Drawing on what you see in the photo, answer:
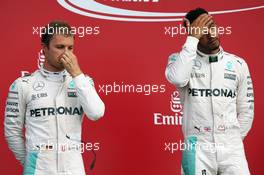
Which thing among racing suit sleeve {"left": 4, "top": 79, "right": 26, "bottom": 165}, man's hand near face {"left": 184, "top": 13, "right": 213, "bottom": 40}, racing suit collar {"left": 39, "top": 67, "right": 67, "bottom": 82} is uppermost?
man's hand near face {"left": 184, "top": 13, "right": 213, "bottom": 40}

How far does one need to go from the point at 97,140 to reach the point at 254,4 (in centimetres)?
152

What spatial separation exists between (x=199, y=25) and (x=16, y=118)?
3.74 ft

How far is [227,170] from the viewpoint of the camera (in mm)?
3283

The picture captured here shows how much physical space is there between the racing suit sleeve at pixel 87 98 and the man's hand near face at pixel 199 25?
683 mm

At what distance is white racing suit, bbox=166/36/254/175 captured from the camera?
10.8 ft

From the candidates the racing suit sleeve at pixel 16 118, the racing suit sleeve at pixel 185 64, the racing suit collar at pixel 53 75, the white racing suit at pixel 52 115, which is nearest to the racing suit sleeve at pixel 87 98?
the white racing suit at pixel 52 115

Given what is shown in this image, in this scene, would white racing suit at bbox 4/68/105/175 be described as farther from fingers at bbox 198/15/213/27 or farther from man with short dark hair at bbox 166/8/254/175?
fingers at bbox 198/15/213/27

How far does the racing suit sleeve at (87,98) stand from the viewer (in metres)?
3.06

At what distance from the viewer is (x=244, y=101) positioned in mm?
3463

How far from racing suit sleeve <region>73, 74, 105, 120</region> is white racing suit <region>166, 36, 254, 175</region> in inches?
19.3

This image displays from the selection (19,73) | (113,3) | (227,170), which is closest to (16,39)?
(19,73)

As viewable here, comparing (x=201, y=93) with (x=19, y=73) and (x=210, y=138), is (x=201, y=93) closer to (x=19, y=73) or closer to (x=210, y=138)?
(x=210, y=138)

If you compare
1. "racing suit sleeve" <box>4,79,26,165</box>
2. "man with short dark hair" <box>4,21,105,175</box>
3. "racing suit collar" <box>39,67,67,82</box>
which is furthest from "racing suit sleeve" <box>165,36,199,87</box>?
"racing suit sleeve" <box>4,79,26,165</box>

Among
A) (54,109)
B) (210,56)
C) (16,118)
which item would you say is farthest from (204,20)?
(16,118)
